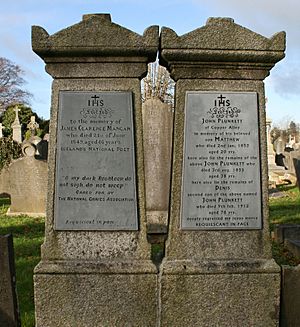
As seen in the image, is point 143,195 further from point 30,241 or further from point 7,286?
point 30,241

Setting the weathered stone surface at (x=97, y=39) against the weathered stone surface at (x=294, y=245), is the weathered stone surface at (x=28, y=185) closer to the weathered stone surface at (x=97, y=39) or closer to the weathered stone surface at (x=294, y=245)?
the weathered stone surface at (x=294, y=245)

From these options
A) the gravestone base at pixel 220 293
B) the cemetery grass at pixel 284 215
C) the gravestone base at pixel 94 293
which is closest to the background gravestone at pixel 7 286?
the gravestone base at pixel 94 293

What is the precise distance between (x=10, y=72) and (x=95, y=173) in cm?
4689

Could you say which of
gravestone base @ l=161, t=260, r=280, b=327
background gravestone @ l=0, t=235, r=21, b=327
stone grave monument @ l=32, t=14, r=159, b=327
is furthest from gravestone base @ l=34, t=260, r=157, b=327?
background gravestone @ l=0, t=235, r=21, b=327

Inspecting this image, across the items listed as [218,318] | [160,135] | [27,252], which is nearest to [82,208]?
[218,318]

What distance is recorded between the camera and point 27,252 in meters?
7.41

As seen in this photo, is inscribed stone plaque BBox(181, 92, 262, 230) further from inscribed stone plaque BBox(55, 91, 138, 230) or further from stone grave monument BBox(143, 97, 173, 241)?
stone grave monument BBox(143, 97, 173, 241)

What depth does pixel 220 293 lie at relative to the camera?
3.86 metres

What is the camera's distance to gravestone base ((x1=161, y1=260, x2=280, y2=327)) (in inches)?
151

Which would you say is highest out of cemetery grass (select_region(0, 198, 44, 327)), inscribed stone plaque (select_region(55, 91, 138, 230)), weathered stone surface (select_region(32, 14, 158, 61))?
weathered stone surface (select_region(32, 14, 158, 61))

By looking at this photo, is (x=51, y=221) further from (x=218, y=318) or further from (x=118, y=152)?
(x=218, y=318)

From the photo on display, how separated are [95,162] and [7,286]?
4.00ft

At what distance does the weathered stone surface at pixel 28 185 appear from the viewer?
37.1 ft

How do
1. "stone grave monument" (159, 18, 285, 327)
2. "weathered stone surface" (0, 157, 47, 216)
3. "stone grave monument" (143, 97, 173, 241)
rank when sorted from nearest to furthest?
"stone grave monument" (159, 18, 285, 327) < "stone grave monument" (143, 97, 173, 241) < "weathered stone surface" (0, 157, 47, 216)
